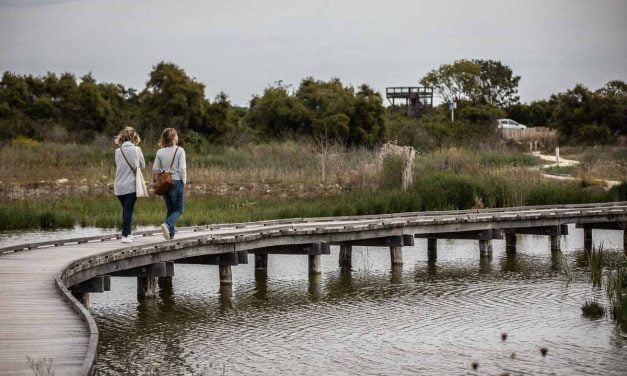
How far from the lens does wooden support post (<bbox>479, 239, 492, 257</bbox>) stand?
22.6 m

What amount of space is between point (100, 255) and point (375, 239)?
24.8 feet

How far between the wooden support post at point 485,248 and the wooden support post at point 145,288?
7.97 meters

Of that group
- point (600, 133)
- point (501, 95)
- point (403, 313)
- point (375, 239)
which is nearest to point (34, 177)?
point (375, 239)

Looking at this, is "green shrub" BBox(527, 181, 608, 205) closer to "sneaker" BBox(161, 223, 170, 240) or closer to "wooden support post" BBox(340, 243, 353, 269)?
"wooden support post" BBox(340, 243, 353, 269)

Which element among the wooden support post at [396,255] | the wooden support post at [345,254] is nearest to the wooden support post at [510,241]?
the wooden support post at [396,255]

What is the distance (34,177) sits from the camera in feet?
106

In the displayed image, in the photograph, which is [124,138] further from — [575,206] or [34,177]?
[34,177]

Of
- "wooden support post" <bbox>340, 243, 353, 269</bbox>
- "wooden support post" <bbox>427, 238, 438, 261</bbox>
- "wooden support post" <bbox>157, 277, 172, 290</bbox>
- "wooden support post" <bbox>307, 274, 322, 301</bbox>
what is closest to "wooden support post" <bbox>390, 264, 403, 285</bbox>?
"wooden support post" <bbox>340, 243, 353, 269</bbox>

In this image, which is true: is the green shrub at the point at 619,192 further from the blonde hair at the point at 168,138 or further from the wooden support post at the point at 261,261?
the blonde hair at the point at 168,138

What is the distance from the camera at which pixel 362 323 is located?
15.1 m

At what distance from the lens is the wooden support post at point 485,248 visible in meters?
22.6

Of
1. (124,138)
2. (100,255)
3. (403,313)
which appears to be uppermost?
(124,138)

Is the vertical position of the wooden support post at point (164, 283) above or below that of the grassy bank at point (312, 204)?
below

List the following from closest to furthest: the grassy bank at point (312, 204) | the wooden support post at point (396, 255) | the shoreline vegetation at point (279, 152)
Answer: the wooden support post at point (396, 255) → the grassy bank at point (312, 204) → the shoreline vegetation at point (279, 152)
